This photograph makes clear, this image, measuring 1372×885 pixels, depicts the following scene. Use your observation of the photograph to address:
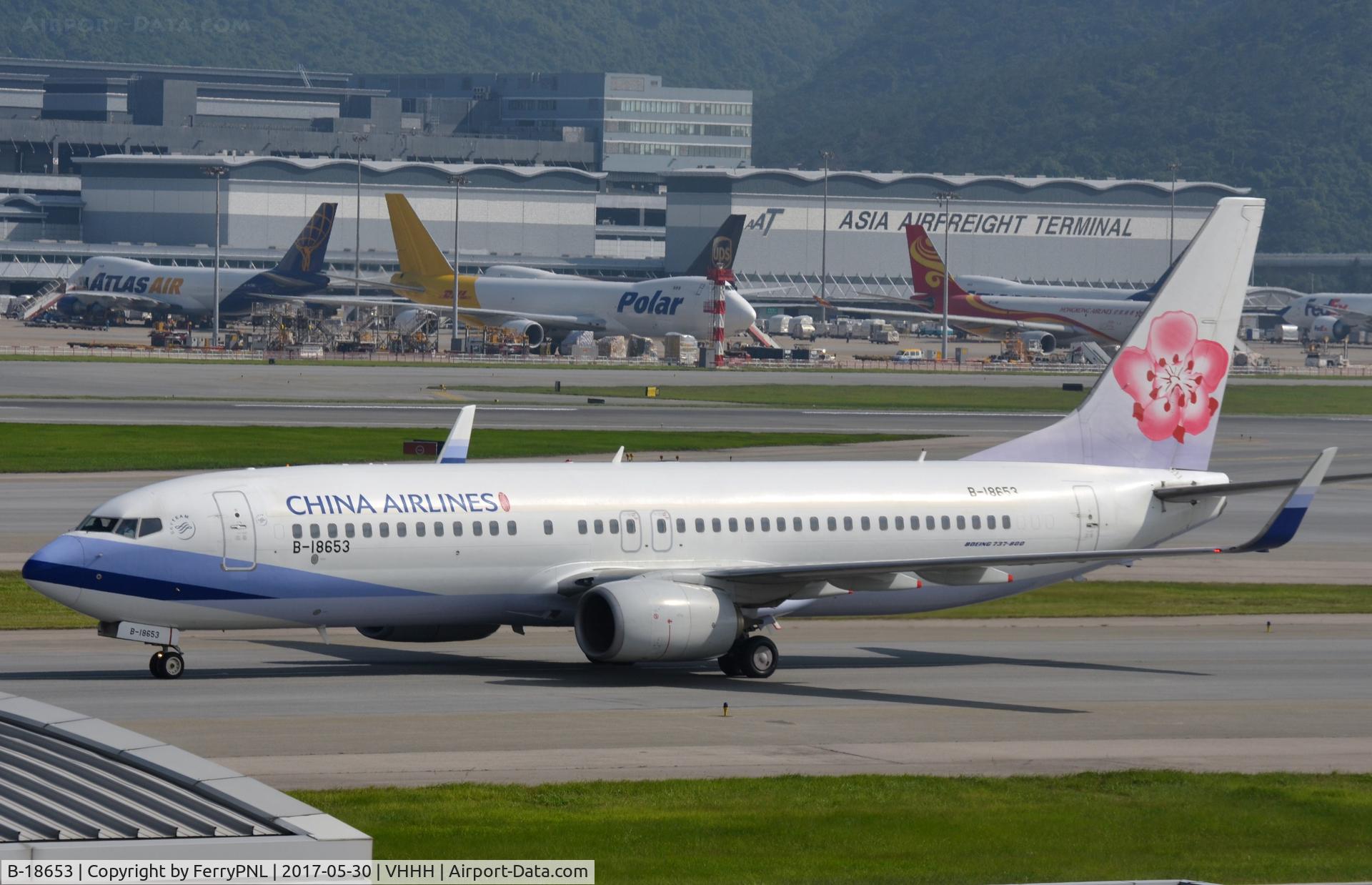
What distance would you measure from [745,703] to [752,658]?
99.3 inches

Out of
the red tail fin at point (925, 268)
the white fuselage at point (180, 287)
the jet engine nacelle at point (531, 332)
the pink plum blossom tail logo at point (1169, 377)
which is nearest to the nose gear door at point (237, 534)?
the pink plum blossom tail logo at point (1169, 377)

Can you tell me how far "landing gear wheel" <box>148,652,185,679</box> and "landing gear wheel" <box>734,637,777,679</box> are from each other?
9568 millimetres

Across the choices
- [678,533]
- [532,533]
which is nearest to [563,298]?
[678,533]

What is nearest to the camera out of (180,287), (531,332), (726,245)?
(531,332)

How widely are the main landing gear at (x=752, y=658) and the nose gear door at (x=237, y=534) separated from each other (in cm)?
838

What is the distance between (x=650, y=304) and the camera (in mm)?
161375

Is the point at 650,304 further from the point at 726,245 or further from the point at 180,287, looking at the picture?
the point at 180,287

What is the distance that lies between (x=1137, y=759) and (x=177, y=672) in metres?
15.7

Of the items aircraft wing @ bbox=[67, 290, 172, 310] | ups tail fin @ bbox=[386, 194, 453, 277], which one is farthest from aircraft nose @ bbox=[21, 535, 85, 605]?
aircraft wing @ bbox=[67, 290, 172, 310]

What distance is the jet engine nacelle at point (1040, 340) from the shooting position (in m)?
181

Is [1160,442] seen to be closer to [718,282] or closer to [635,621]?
[635,621]

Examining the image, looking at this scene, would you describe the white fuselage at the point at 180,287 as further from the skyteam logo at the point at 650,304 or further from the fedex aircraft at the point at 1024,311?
the fedex aircraft at the point at 1024,311

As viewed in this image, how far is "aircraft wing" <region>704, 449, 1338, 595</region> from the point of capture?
31.8 meters

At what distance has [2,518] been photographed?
5522cm
